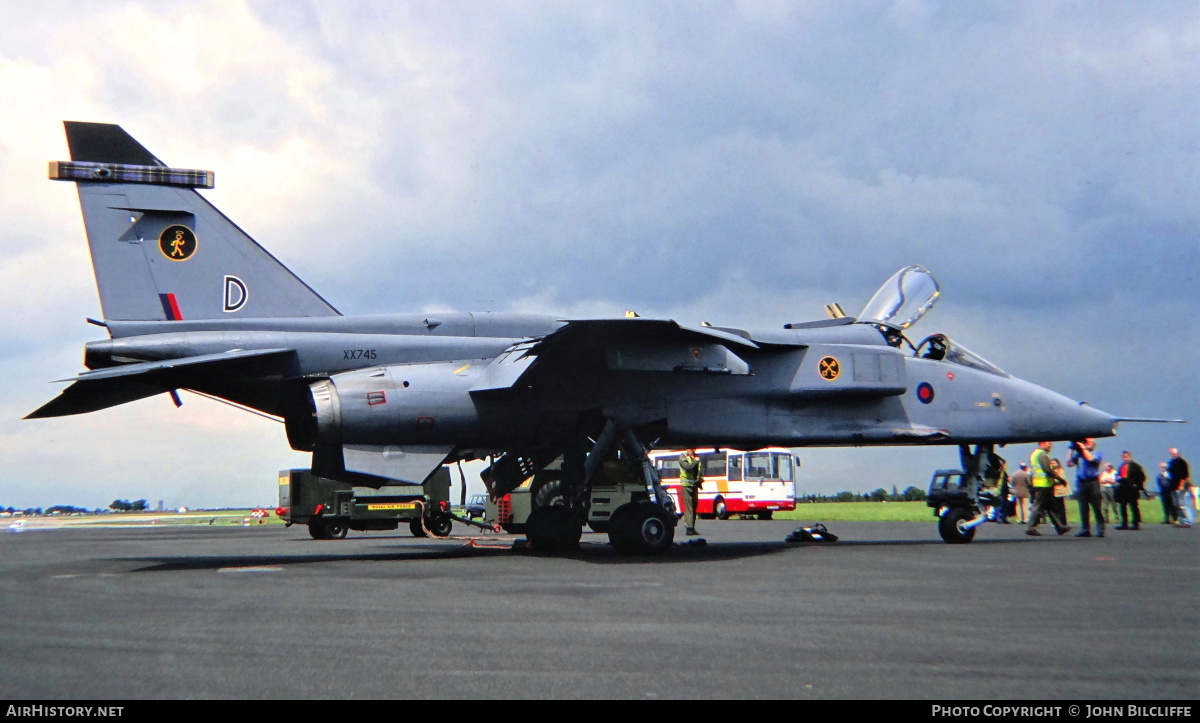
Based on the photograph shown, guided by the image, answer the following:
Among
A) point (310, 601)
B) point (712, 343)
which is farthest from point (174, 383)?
point (712, 343)

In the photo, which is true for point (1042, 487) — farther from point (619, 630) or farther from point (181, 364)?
point (181, 364)

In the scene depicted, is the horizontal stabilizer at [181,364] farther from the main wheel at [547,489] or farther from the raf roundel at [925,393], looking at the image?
the raf roundel at [925,393]

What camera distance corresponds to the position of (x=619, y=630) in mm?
6480

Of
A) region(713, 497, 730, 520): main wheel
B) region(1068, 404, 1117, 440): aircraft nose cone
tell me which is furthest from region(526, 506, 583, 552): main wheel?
region(713, 497, 730, 520): main wheel

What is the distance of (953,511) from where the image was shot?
15383 millimetres

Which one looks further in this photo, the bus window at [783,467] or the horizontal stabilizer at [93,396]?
the bus window at [783,467]

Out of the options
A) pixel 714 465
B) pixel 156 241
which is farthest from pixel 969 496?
pixel 714 465

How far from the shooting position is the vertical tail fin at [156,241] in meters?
13.0

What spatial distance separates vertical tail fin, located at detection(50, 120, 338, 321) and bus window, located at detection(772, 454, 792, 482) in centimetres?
2902

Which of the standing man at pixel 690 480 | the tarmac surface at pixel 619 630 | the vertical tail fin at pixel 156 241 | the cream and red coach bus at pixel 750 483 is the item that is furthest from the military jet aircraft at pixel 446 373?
the cream and red coach bus at pixel 750 483

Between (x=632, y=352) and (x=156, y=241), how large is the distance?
6.71 metres

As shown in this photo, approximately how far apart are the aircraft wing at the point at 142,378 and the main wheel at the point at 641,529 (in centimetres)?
519
